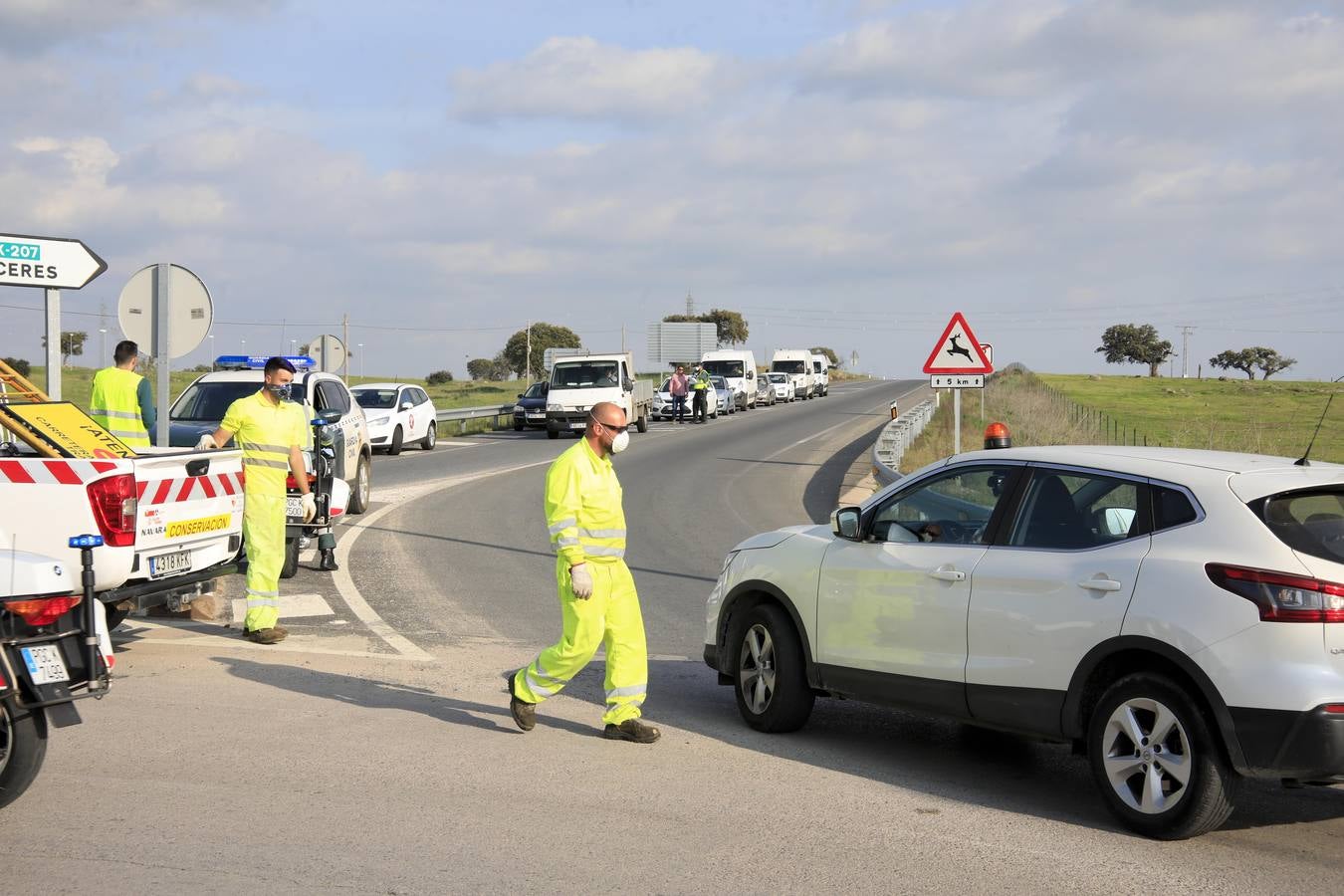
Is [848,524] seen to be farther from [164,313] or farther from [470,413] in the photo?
[470,413]

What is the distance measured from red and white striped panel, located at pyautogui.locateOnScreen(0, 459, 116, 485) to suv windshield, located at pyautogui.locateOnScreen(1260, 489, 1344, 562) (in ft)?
20.1

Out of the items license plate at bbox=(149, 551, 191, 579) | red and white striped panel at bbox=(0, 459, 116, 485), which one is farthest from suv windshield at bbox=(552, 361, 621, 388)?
red and white striped panel at bbox=(0, 459, 116, 485)

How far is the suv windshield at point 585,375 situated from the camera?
35781 millimetres

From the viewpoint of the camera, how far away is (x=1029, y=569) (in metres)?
5.96


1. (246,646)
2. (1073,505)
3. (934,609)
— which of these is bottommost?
(246,646)

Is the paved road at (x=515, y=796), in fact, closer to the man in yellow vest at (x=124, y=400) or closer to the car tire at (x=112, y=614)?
the car tire at (x=112, y=614)

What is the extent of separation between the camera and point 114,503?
7891 mm

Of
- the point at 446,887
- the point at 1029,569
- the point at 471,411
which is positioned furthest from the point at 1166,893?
the point at 471,411

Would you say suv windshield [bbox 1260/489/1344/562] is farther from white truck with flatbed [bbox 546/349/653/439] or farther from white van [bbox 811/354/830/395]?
white van [bbox 811/354/830/395]

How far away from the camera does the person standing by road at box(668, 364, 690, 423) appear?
→ 147ft

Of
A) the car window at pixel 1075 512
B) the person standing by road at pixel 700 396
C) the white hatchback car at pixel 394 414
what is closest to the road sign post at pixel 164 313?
the car window at pixel 1075 512

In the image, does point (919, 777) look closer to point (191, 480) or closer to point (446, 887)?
point (446, 887)

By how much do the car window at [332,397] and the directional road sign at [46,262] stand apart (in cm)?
434

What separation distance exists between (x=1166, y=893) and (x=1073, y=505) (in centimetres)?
178
